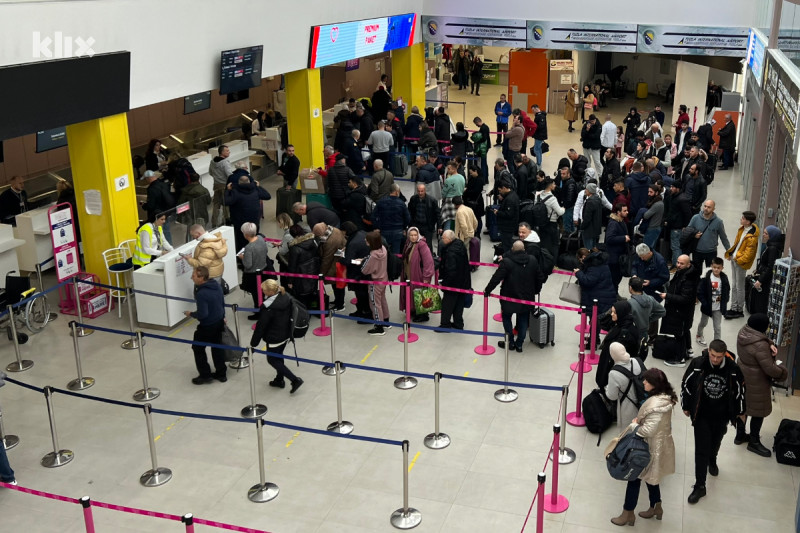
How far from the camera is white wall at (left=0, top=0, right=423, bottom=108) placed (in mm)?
10344

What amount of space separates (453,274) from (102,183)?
5354mm

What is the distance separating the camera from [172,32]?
1294cm

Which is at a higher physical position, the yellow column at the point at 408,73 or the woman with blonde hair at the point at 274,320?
the yellow column at the point at 408,73

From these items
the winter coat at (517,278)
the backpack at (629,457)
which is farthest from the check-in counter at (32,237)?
the backpack at (629,457)

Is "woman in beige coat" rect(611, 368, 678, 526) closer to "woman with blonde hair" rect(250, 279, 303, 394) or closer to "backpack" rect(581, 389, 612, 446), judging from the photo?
"backpack" rect(581, 389, 612, 446)

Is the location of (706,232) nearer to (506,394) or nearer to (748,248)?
(748,248)

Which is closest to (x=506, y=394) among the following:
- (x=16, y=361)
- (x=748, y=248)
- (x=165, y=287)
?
(x=748, y=248)

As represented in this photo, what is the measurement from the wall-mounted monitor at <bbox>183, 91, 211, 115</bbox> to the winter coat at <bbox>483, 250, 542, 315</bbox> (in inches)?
425

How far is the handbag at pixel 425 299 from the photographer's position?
11719mm

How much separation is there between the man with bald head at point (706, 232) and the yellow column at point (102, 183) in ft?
28.1

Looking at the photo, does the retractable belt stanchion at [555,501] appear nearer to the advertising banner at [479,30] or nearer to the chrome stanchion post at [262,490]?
the chrome stanchion post at [262,490]

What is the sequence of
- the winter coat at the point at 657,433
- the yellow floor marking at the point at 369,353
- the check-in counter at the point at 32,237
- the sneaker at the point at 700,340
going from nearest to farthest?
the winter coat at the point at 657,433 < the yellow floor marking at the point at 369,353 < the sneaker at the point at 700,340 < the check-in counter at the point at 32,237

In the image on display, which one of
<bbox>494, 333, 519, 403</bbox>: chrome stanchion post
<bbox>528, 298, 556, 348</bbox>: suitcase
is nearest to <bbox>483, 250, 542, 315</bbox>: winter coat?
<bbox>528, 298, 556, 348</bbox>: suitcase

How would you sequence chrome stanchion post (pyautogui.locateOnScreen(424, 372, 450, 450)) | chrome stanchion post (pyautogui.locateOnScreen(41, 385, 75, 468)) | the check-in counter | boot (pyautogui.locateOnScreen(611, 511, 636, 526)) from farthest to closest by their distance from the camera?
the check-in counter, chrome stanchion post (pyautogui.locateOnScreen(424, 372, 450, 450)), chrome stanchion post (pyautogui.locateOnScreen(41, 385, 75, 468)), boot (pyautogui.locateOnScreen(611, 511, 636, 526))
